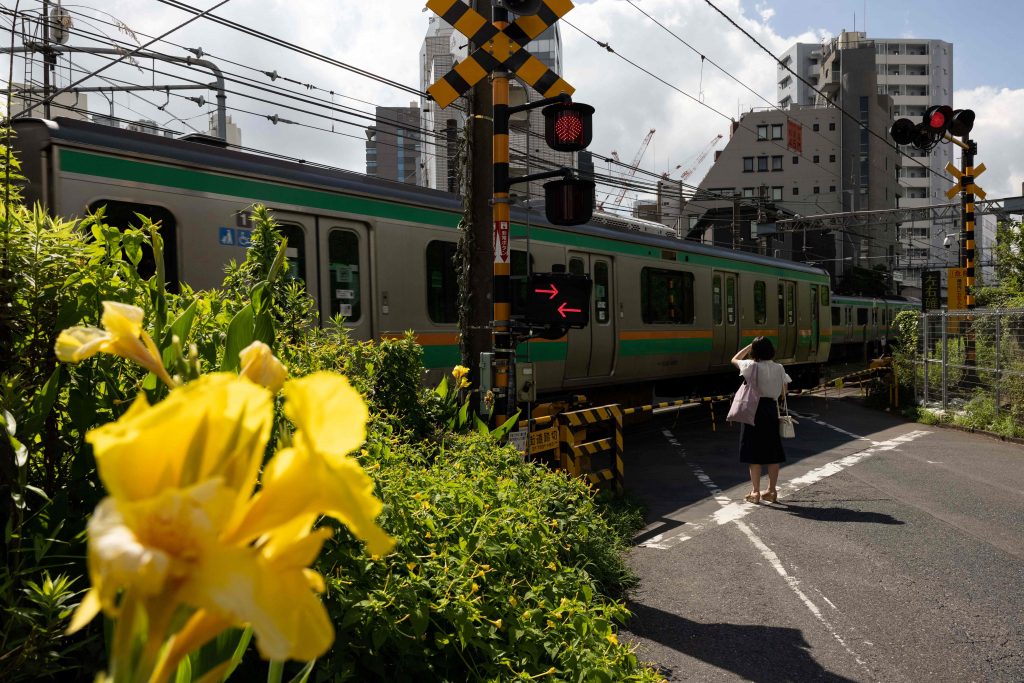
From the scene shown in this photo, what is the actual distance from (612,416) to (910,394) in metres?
11.5

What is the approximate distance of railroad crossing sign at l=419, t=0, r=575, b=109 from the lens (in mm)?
6840

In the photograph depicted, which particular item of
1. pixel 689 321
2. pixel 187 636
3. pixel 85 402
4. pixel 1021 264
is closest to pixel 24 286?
pixel 85 402

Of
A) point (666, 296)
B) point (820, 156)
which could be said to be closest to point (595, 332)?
point (666, 296)

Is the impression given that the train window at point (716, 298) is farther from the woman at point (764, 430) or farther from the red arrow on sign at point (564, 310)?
the red arrow on sign at point (564, 310)

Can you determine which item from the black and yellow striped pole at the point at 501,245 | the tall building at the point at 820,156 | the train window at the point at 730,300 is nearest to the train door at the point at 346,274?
the black and yellow striped pole at the point at 501,245

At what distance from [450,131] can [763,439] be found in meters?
10.6

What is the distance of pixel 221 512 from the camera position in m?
0.56

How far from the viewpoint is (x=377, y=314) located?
29.1 feet

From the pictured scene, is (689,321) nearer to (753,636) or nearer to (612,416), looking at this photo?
(612,416)

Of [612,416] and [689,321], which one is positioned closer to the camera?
[612,416]

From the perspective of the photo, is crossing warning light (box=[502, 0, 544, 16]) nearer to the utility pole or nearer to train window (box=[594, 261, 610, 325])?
the utility pole

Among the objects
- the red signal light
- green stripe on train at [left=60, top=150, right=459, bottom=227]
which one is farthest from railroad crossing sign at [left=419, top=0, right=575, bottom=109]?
green stripe on train at [left=60, top=150, right=459, bottom=227]

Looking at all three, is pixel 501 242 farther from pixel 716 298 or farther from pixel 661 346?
pixel 716 298

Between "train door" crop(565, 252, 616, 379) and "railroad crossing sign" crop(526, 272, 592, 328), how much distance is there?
4.81 m
